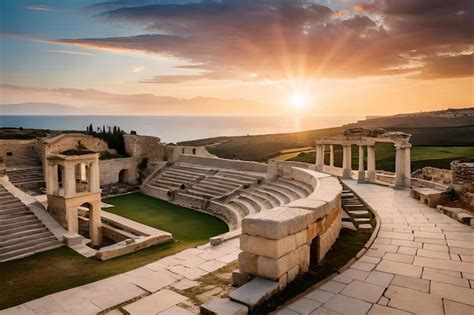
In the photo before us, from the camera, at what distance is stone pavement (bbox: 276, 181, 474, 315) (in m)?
5.02

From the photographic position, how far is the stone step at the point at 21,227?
13367 millimetres

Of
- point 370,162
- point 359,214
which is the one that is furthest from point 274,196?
point 359,214

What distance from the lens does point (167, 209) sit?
21781mm

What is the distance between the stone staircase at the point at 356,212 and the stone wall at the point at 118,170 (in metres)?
21.5

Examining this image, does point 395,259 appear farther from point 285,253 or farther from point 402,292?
point 285,253

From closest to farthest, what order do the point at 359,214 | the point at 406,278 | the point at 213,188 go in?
the point at 406,278 → the point at 359,214 → the point at 213,188

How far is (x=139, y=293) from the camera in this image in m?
6.79

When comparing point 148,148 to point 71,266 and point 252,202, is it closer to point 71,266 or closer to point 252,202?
point 252,202

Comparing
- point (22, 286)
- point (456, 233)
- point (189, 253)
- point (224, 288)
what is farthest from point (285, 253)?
point (22, 286)

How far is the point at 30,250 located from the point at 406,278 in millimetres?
12472

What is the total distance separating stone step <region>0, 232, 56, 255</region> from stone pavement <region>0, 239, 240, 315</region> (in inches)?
250

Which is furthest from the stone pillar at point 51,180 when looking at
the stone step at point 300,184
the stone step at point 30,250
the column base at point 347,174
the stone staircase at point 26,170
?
the column base at point 347,174

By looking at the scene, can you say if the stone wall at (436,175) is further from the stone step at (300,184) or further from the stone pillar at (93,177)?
the stone pillar at (93,177)

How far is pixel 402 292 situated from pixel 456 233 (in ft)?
15.6
